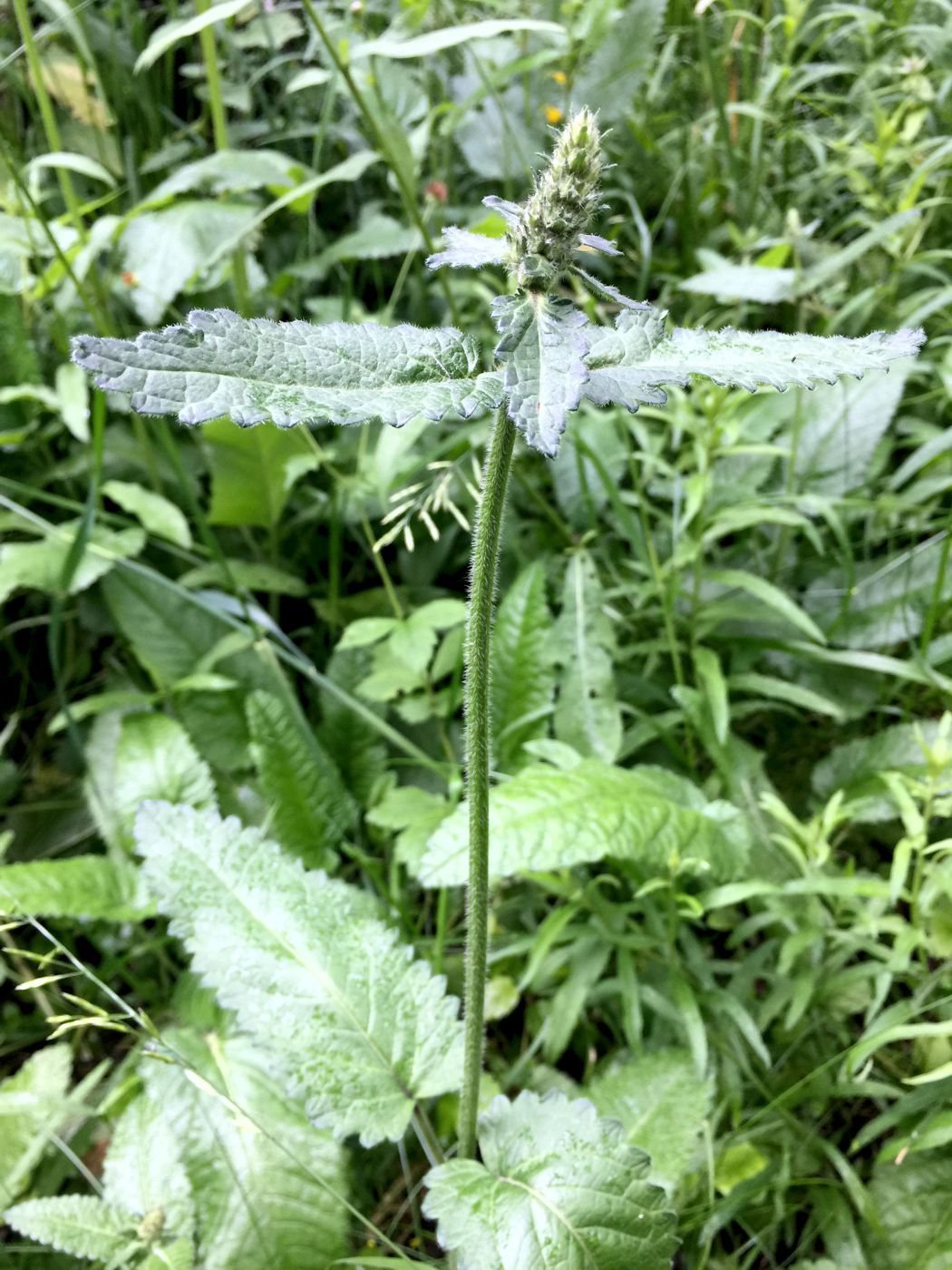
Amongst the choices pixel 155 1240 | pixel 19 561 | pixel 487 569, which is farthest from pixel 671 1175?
pixel 19 561

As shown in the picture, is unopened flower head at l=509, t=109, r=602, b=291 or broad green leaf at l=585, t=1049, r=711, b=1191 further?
broad green leaf at l=585, t=1049, r=711, b=1191

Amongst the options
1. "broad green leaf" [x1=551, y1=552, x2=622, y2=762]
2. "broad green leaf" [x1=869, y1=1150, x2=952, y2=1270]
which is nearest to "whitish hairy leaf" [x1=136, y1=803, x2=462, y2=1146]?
"broad green leaf" [x1=551, y1=552, x2=622, y2=762]

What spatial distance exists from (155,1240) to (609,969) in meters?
0.69

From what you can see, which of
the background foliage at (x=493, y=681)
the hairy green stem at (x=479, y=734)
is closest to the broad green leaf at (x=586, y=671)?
the background foliage at (x=493, y=681)

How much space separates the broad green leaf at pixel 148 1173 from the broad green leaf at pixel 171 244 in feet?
4.10

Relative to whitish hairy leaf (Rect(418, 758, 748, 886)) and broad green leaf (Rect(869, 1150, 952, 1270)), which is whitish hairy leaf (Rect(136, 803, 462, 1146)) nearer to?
whitish hairy leaf (Rect(418, 758, 748, 886))

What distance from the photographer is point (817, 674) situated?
5.24 ft

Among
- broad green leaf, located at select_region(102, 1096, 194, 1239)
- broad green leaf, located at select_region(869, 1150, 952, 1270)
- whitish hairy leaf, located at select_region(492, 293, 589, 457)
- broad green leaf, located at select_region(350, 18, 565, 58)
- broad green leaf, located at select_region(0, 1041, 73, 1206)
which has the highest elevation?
broad green leaf, located at select_region(350, 18, 565, 58)

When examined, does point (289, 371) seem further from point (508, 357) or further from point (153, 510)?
point (153, 510)

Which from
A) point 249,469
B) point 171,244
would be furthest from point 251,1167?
point 171,244

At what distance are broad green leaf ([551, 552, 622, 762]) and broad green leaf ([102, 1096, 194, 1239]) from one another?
781 mm

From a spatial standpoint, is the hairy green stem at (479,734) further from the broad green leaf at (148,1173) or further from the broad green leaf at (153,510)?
the broad green leaf at (153,510)

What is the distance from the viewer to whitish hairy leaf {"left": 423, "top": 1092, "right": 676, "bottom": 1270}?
90cm

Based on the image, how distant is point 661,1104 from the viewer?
1.15 metres
